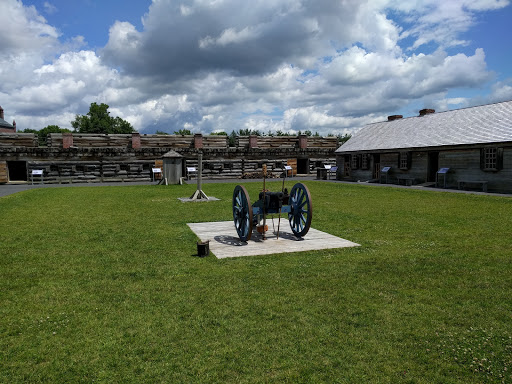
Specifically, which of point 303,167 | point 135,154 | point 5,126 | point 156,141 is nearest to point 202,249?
point 135,154

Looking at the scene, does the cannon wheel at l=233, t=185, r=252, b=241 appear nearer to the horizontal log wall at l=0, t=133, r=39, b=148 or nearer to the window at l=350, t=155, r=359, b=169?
the window at l=350, t=155, r=359, b=169

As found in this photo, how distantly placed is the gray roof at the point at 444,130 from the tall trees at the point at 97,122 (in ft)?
218

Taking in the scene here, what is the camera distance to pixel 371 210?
40.0ft

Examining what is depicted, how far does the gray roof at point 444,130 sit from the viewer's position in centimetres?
1947

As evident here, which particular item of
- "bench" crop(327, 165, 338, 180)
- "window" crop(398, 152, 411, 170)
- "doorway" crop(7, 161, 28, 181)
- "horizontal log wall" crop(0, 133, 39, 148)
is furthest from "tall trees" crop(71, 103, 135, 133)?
"window" crop(398, 152, 411, 170)

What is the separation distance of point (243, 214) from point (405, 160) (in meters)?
19.9

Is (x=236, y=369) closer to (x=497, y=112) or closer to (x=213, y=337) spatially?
(x=213, y=337)

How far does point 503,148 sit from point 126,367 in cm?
2035

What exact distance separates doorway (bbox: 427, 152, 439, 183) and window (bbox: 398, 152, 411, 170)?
1.44m

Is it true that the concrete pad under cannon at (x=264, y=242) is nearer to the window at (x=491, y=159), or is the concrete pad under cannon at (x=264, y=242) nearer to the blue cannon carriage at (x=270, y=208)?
the blue cannon carriage at (x=270, y=208)

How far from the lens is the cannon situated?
7348 mm

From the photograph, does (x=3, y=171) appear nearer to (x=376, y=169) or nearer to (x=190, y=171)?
(x=190, y=171)

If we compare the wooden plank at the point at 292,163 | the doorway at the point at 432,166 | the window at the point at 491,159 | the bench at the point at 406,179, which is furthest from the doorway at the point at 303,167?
the window at the point at 491,159

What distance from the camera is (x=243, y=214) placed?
7496mm
